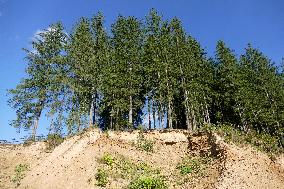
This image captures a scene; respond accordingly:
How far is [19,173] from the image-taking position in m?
35.0

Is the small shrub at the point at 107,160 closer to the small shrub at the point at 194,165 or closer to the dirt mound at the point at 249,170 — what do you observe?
the small shrub at the point at 194,165

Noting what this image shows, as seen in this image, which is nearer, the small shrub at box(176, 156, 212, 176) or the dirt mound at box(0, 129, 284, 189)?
the dirt mound at box(0, 129, 284, 189)

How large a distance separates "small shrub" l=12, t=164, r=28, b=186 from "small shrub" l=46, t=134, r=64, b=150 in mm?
3212

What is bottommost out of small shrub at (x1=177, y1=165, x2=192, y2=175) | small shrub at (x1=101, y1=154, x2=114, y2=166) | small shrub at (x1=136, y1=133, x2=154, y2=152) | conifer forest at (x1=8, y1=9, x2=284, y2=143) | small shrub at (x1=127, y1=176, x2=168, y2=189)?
small shrub at (x1=127, y1=176, x2=168, y2=189)

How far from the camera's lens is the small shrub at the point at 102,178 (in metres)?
31.1

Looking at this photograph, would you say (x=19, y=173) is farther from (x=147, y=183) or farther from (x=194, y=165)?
(x=194, y=165)

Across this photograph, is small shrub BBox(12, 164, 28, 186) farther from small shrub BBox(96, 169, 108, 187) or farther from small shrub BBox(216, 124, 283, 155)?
small shrub BBox(216, 124, 283, 155)

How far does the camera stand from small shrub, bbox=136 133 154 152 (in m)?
36.3

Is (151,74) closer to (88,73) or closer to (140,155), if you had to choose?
(88,73)

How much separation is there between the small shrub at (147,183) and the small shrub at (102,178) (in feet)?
7.43

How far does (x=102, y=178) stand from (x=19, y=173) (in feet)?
29.9

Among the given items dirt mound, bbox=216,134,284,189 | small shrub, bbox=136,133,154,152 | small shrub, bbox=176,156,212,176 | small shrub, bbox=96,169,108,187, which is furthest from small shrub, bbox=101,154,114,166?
dirt mound, bbox=216,134,284,189

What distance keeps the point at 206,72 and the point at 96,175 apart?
2145 centimetres

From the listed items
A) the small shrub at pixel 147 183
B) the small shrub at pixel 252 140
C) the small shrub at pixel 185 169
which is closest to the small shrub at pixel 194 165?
the small shrub at pixel 185 169
